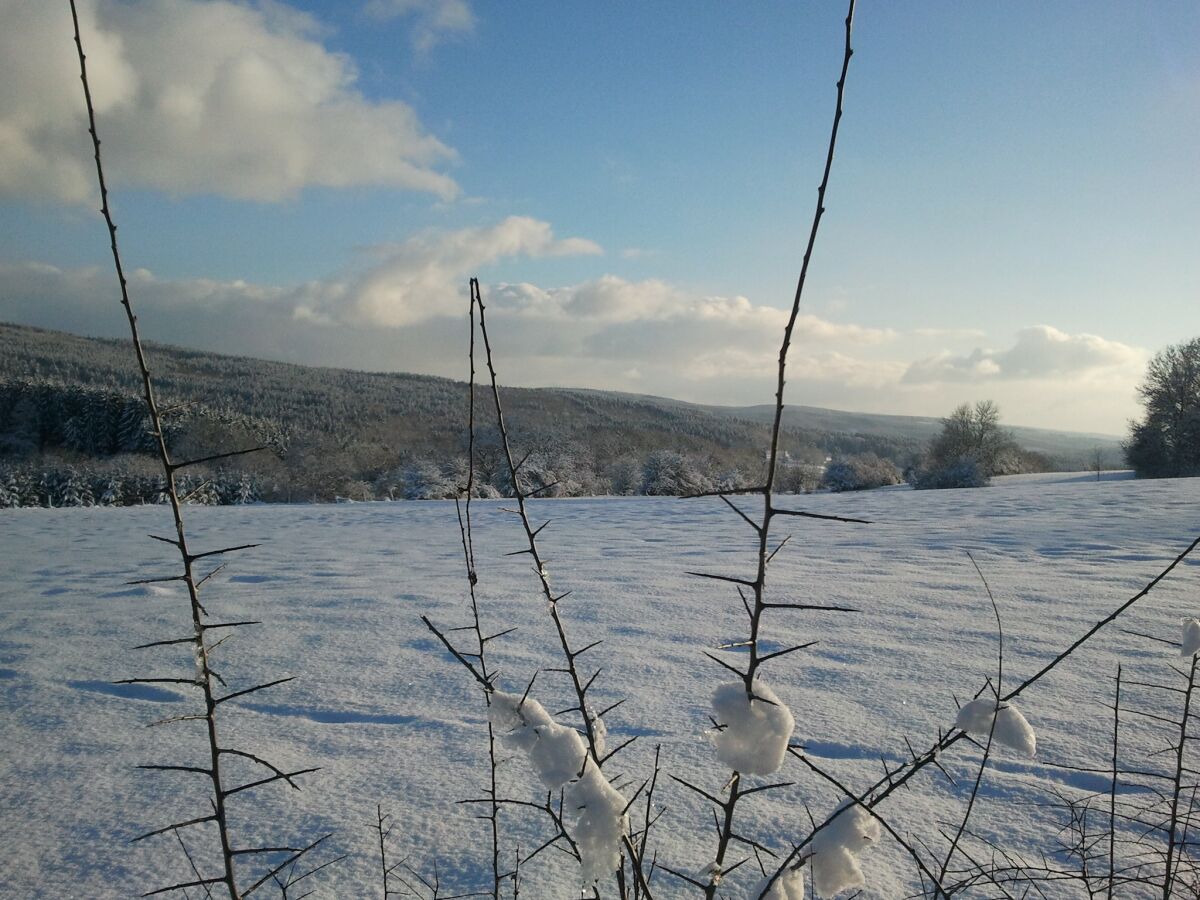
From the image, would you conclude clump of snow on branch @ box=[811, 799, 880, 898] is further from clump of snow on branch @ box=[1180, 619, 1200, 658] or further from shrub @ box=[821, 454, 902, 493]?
shrub @ box=[821, 454, 902, 493]

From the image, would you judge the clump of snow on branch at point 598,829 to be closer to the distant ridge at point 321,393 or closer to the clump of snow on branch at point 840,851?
the clump of snow on branch at point 840,851

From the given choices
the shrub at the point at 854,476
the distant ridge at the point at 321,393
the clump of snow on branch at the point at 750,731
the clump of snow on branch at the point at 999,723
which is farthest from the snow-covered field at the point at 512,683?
the distant ridge at the point at 321,393

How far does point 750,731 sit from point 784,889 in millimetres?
286

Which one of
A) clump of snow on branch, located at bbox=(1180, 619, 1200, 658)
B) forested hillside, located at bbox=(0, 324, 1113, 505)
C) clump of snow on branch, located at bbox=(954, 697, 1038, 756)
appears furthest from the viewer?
forested hillside, located at bbox=(0, 324, 1113, 505)

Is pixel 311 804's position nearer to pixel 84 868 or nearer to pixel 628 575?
pixel 84 868

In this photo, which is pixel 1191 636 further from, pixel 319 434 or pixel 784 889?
pixel 319 434

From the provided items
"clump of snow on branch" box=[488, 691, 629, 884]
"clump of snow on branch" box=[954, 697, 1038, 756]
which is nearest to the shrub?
"clump of snow on branch" box=[954, 697, 1038, 756]

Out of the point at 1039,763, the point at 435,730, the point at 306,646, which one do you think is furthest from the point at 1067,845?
the point at 306,646

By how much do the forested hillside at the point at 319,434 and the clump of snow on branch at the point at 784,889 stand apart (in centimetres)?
100

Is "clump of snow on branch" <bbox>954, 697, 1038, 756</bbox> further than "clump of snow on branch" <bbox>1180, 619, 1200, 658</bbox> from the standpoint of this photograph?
No

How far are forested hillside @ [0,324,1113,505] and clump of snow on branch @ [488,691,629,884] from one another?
639 mm

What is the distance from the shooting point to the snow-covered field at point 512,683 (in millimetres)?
1948

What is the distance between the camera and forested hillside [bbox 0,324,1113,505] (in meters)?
21.4

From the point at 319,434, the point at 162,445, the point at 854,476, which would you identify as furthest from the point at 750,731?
the point at 319,434
